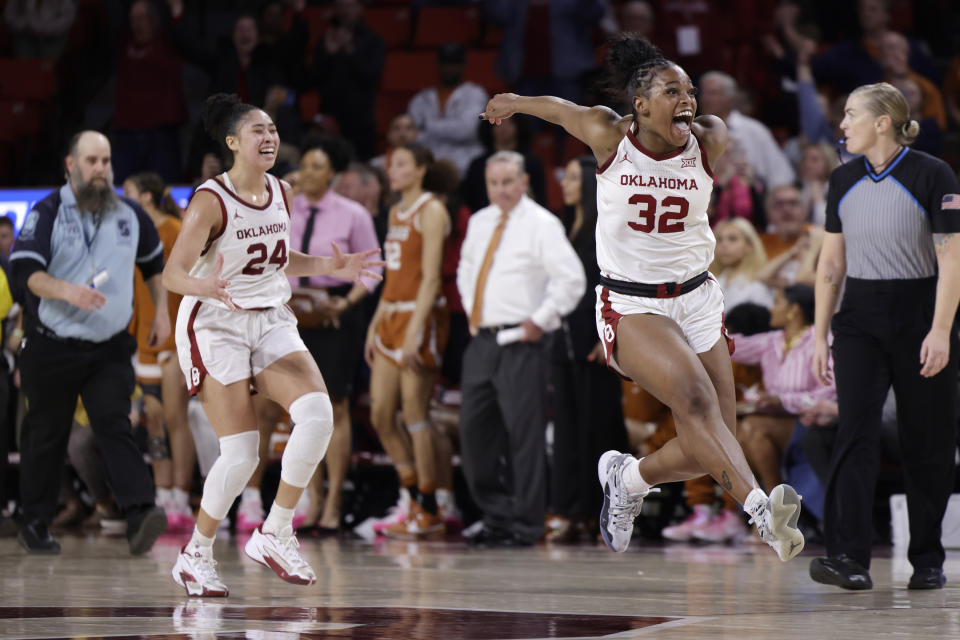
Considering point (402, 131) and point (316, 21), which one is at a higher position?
point (316, 21)

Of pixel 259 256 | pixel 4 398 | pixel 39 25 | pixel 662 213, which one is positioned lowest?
pixel 4 398

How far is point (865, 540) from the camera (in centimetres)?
591

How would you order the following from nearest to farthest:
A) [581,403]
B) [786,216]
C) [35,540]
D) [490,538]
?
[35,540] → [490,538] → [581,403] → [786,216]

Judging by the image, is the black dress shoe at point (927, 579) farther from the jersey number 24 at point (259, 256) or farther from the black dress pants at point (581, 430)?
the black dress pants at point (581, 430)

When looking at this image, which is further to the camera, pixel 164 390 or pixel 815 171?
pixel 815 171

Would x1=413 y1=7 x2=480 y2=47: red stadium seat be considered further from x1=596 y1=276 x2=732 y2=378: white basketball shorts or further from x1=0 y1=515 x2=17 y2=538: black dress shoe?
x1=596 y1=276 x2=732 y2=378: white basketball shorts

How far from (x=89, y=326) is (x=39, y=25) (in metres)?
7.77

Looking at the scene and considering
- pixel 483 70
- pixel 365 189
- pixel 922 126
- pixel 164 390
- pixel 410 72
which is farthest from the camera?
pixel 410 72

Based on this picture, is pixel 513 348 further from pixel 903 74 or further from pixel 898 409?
pixel 903 74

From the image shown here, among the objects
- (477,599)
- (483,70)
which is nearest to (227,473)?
(477,599)

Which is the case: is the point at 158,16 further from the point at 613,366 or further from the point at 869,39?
the point at 613,366

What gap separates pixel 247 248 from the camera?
235 inches

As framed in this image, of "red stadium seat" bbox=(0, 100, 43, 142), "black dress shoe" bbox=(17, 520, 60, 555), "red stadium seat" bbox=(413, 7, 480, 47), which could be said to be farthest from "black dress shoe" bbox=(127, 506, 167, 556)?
"red stadium seat" bbox=(0, 100, 43, 142)

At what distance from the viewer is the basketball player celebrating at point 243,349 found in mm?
5844
